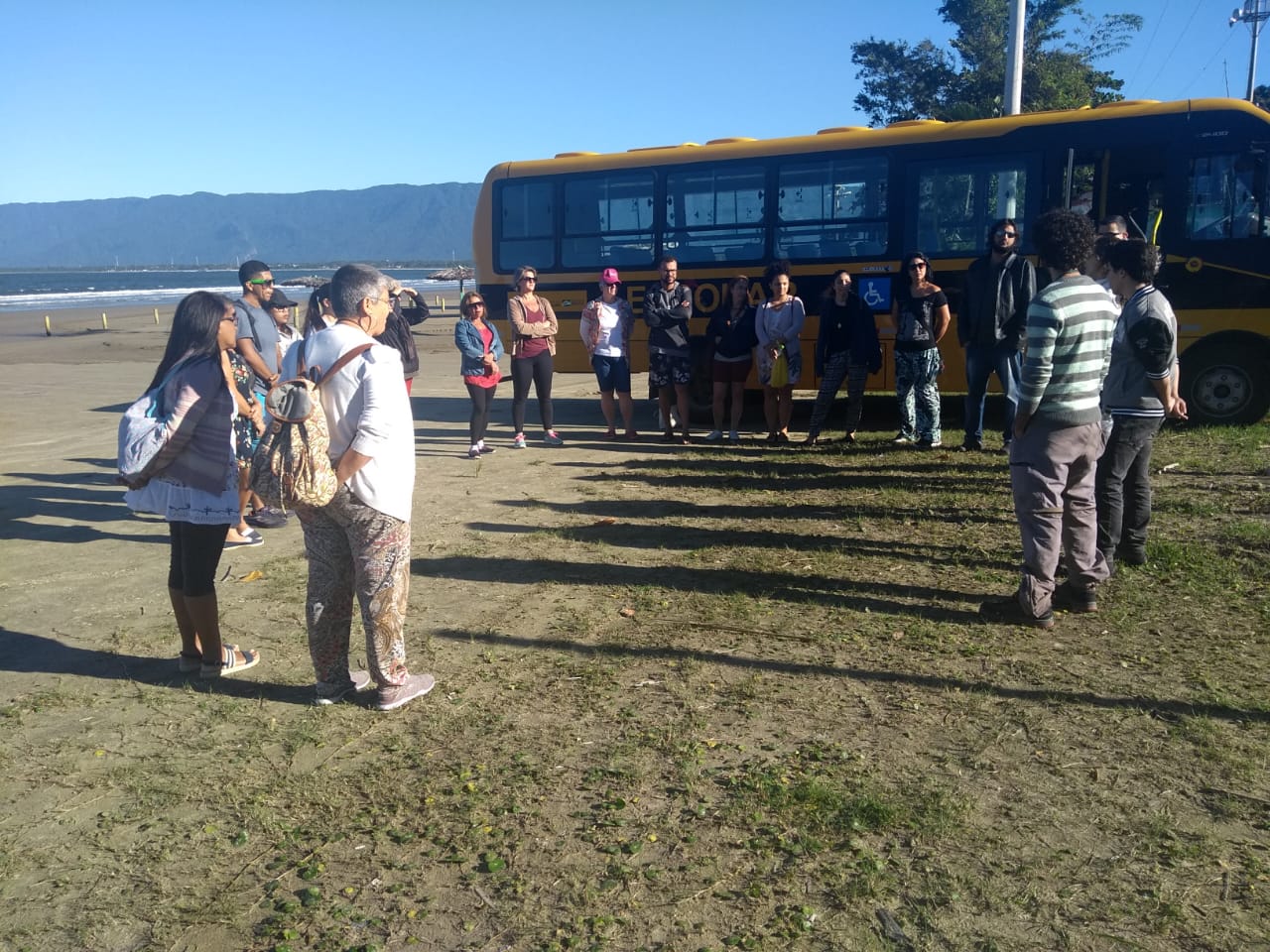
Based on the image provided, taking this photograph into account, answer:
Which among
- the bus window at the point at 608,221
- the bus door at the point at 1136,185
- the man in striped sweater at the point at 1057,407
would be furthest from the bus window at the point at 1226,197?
the man in striped sweater at the point at 1057,407

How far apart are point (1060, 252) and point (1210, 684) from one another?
2.08m

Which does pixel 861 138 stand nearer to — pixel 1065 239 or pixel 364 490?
pixel 1065 239

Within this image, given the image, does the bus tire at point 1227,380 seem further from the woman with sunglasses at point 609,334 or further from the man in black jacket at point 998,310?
the woman with sunglasses at point 609,334

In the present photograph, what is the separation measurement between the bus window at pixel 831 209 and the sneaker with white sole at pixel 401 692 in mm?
8684

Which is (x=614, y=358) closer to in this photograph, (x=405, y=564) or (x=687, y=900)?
(x=405, y=564)

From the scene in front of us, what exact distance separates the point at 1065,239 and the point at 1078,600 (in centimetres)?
183

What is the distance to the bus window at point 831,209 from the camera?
1170cm

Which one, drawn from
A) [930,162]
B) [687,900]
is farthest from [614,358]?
[687,900]

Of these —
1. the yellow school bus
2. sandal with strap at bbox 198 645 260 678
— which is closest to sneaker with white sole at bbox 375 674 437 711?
sandal with strap at bbox 198 645 260 678

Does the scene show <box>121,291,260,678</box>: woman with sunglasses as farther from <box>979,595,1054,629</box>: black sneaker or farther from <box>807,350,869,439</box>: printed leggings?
<box>807,350,869,439</box>: printed leggings

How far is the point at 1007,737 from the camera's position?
13.2 feet

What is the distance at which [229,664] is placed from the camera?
4.91 metres

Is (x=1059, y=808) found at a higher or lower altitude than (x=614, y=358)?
lower

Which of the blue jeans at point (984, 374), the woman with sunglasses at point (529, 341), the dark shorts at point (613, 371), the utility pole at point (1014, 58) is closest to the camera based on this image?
the blue jeans at point (984, 374)
